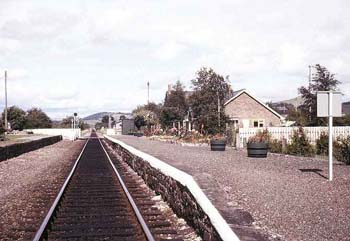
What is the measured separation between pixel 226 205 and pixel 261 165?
10.7 metres

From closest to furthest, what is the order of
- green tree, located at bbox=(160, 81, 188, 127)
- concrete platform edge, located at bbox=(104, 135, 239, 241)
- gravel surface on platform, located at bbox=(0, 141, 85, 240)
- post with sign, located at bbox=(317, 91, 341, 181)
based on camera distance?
concrete platform edge, located at bbox=(104, 135, 239, 241) → gravel surface on platform, located at bbox=(0, 141, 85, 240) → post with sign, located at bbox=(317, 91, 341, 181) → green tree, located at bbox=(160, 81, 188, 127)

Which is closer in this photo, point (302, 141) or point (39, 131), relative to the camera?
point (302, 141)

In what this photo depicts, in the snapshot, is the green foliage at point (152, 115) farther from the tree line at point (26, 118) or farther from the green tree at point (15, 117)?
the green tree at point (15, 117)

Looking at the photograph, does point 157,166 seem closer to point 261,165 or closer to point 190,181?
point 190,181

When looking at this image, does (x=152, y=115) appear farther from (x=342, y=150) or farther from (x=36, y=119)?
(x=342, y=150)

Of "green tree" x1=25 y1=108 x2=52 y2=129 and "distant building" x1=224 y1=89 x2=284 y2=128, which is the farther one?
"green tree" x1=25 y1=108 x2=52 y2=129

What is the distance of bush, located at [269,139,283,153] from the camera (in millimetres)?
26047

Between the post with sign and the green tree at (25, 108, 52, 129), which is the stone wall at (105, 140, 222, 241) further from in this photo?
the green tree at (25, 108, 52, 129)

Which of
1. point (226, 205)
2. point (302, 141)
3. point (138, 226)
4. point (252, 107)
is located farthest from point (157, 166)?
Result: point (252, 107)

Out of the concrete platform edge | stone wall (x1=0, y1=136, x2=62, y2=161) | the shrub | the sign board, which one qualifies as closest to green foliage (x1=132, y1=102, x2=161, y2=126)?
stone wall (x1=0, y1=136, x2=62, y2=161)

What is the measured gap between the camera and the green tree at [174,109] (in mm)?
65438

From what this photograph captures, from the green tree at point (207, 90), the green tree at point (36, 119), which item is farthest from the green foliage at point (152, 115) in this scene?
the green tree at point (36, 119)

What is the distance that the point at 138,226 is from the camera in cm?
907

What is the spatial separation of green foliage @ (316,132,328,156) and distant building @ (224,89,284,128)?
118 feet
